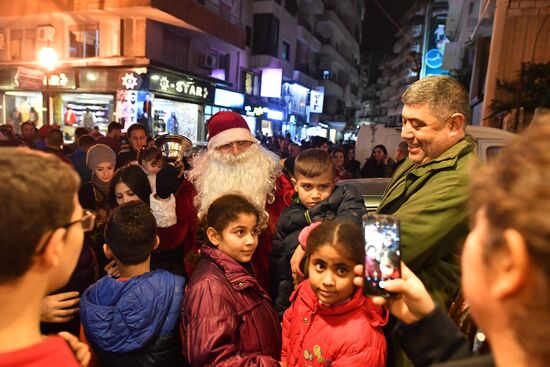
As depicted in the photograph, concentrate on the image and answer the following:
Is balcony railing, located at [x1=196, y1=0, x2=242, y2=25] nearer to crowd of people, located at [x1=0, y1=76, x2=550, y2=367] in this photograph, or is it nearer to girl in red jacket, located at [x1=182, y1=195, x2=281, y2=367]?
crowd of people, located at [x1=0, y1=76, x2=550, y2=367]

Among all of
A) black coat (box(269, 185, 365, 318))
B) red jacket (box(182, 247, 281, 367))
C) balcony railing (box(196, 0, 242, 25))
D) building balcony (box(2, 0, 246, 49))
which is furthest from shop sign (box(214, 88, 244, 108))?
red jacket (box(182, 247, 281, 367))

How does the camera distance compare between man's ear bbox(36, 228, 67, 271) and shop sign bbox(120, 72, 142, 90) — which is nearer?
man's ear bbox(36, 228, 67, 271)

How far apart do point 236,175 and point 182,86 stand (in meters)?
14.8

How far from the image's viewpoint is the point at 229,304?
2.26 meters

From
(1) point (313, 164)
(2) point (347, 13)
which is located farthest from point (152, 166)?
(2) point (347, 13)

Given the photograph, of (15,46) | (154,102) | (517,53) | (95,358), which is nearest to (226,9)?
(154,102)

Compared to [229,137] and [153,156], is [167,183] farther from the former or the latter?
[153,156]

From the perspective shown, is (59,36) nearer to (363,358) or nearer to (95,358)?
(95,358)

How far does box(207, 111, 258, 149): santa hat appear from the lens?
391 centimetres

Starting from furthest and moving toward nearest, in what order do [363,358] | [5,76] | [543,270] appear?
[5,76] < [363,358] < [543,270]

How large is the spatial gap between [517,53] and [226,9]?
16.7 meters

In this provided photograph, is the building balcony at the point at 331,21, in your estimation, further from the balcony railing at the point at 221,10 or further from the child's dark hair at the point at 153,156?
the child's dark hair at the point at 153,156

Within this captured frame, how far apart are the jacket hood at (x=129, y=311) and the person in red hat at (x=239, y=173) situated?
938mm

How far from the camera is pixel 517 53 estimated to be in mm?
10492
